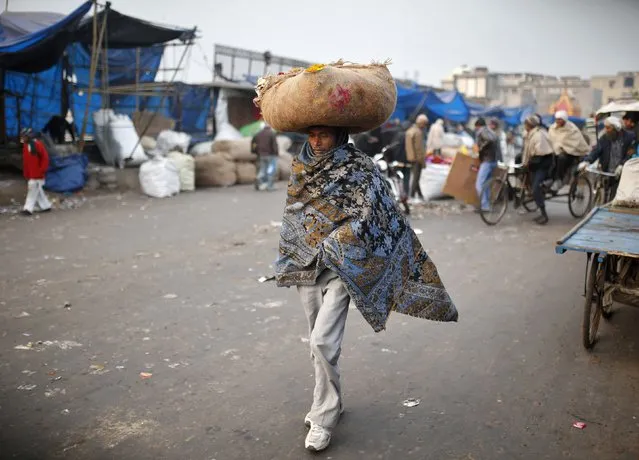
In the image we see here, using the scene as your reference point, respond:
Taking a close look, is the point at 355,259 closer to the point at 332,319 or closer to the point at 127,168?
the point at 332,319

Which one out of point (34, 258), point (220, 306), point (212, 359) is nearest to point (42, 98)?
point (34, 258)

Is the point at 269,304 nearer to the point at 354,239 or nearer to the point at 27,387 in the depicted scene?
the point at 27,387

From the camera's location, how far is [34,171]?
10.3 m

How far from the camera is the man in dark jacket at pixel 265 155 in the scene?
14.3 metres

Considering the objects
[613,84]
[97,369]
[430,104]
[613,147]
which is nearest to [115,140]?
[613,147]

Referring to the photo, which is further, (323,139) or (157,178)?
(157,178)

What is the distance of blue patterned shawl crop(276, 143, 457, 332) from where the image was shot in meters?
2.87

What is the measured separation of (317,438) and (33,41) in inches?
405

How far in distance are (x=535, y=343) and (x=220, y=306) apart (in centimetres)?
273

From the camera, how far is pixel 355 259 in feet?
9.39

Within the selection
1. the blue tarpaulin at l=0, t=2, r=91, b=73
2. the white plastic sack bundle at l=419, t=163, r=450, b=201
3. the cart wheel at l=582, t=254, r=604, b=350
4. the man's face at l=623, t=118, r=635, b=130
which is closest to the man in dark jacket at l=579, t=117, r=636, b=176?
the man's face at l=623, t=118, r=635, b=130

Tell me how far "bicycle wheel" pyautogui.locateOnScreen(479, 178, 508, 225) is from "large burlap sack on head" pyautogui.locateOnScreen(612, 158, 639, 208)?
4256mm

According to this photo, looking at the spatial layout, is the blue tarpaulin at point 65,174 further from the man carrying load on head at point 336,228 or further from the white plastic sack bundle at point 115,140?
the man carrying load on head at point 336,228

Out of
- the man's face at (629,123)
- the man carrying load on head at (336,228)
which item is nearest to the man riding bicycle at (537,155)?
the man's face at (629,123)
